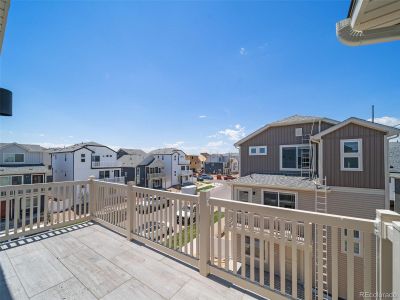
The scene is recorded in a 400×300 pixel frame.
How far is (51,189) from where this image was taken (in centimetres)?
353

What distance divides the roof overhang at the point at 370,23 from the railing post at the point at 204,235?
2629mm

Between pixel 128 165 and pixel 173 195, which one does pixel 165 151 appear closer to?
pixel 128 165

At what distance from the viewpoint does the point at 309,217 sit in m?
1.49

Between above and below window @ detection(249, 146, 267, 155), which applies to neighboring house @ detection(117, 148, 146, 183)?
below

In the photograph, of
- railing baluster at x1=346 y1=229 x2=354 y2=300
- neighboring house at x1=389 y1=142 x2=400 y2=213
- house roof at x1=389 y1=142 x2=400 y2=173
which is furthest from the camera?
house roof at x1=389 y1=142 x2=400 y2=173

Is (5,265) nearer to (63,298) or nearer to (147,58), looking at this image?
(63,298)

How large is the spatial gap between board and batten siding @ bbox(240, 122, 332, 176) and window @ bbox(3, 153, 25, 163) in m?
17.2

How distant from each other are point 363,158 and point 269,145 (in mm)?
3941

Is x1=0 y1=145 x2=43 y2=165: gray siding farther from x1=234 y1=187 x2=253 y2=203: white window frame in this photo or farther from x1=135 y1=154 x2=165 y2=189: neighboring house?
x1=234 y1=187 x2=253 y2=203: white window frame

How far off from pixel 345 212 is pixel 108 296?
8648 millimetres

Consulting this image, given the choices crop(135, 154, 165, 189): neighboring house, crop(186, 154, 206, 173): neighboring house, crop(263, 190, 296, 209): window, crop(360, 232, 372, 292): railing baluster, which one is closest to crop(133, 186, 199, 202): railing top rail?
crop(360, 232, 372, 292): railing baluster

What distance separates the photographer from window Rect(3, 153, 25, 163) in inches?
503

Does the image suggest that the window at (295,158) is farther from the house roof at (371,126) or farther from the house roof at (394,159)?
the house roof at (394,159)

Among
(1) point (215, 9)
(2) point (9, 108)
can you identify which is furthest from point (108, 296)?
(1) point (215, 9)
